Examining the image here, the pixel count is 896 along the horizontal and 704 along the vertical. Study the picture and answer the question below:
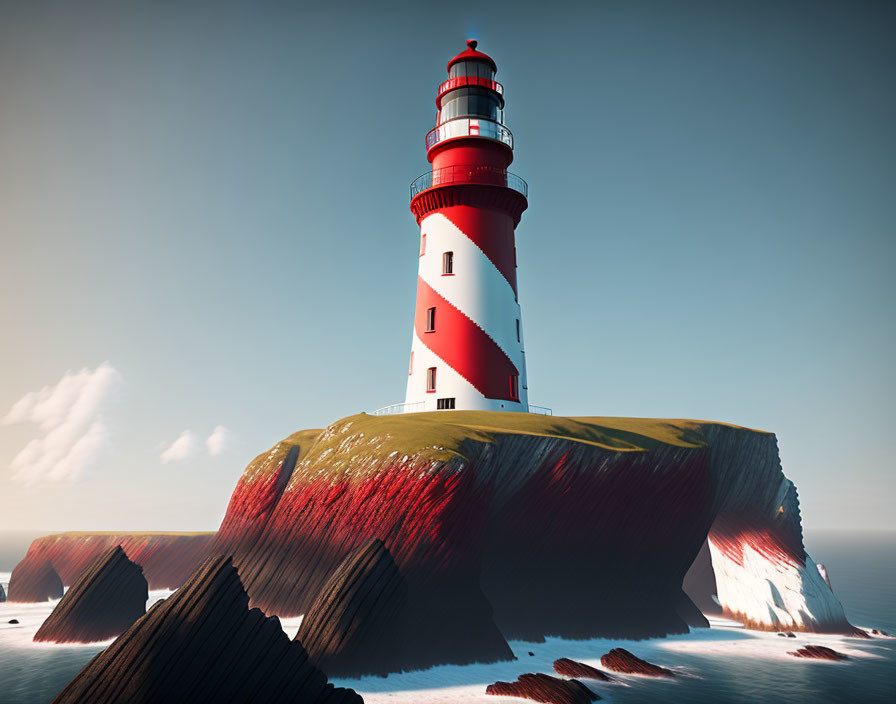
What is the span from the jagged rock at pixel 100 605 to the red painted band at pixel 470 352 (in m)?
15.0

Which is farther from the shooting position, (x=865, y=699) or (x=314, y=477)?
(x=314, y=477)

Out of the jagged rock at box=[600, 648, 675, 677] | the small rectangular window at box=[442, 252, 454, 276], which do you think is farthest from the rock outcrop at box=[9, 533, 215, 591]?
the jagged rock at box=[600, 648, 675, 677]

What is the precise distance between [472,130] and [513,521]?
A: 18492 mm

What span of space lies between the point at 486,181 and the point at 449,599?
62.6ft

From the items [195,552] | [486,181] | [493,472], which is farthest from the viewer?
[195,552]

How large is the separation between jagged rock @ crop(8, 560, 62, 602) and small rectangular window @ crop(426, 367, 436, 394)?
81.8 ft

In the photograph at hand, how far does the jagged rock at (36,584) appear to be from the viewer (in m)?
34.2

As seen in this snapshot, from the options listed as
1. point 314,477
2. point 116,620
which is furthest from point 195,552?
point 314,477

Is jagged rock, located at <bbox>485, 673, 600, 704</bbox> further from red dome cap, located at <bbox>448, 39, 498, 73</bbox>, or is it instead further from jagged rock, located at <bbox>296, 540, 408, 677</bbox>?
red dome cap, located at <bbox>448, 39, 498, 73</bbox>

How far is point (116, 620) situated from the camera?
22312 millimetres

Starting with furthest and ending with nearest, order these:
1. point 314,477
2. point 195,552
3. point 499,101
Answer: point 195,552, point 499,101, point 314,477

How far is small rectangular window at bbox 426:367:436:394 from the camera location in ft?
91.8

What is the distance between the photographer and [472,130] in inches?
1166

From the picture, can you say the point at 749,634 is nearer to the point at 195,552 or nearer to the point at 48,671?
the point at 48,671
